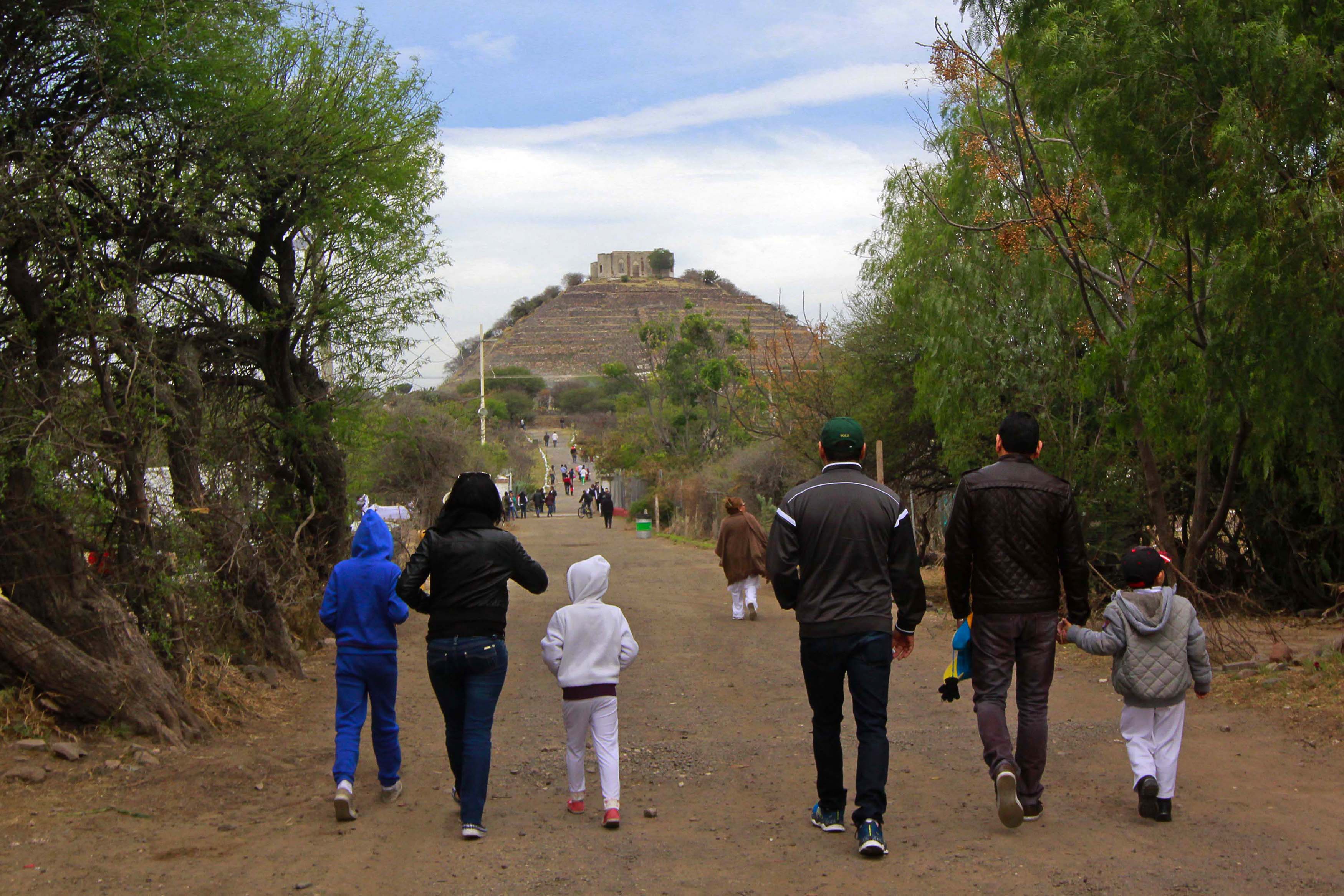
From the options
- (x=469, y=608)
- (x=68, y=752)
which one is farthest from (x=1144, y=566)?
(x=68, y=752)

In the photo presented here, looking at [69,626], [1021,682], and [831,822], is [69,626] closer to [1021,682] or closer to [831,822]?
[831,822]

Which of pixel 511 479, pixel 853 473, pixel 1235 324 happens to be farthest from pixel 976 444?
pixel 511 479

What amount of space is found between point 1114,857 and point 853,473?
6.45ft

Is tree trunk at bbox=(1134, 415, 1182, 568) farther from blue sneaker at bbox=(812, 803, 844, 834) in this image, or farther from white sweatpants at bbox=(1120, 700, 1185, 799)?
blue sneaker at bbox=(812, 803, 844, 834)

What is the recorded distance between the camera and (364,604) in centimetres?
670

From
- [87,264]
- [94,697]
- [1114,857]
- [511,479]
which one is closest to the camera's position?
[1114,857]

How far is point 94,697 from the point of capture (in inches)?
302

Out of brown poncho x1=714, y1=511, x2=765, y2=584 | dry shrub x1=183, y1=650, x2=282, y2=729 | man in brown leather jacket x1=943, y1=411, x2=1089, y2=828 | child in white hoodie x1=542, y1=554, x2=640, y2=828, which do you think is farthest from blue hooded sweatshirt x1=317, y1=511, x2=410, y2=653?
brown poncho x1=714, y1=511, x2=765, y2=584

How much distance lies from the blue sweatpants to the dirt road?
25 centimetres

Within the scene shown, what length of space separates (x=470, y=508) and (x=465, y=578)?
36cm

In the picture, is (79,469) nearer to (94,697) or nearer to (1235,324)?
(94,697)

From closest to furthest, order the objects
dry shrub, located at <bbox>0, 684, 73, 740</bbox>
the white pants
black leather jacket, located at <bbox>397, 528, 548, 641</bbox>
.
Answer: black leather jacket, located at <bbox>397, 528, 548, 641</bbox> → dry shrub, located at <bbox>0, 684, 73, 740</bbox> → the white pants

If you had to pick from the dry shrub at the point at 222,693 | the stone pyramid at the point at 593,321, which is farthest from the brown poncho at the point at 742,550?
the stone pyramid at the point at 593,321

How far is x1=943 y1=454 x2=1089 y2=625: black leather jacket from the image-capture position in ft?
19.2
